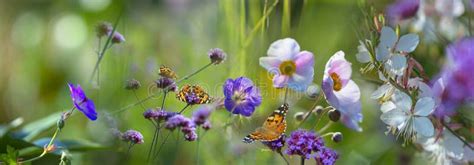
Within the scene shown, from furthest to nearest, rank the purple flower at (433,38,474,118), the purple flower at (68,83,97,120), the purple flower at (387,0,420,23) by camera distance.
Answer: the purple flower at (387,0,420,23), the purple flower at (433,38,474,118), the purple flower at (68,83,97,120)

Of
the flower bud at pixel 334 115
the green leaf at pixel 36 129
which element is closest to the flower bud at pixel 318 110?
the flower bud at pixel 334 115

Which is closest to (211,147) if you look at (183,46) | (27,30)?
(183,46)

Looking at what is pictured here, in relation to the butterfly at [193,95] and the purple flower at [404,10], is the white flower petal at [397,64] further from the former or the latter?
the purple flower at [404,10]

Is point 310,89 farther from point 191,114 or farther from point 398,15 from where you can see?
point 398,15

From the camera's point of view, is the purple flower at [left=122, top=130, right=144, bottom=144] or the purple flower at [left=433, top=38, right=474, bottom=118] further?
the purple flower at [left=433, top=38, right=474, bottom=118]

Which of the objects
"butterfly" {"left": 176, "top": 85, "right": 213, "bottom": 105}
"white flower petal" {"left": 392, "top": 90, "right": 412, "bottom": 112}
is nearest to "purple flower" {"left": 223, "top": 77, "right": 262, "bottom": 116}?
"butterfly" {"left": 176, "top": 85, "right": 213, "bottom": 105}

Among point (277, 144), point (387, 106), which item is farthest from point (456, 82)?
point (277, 144)

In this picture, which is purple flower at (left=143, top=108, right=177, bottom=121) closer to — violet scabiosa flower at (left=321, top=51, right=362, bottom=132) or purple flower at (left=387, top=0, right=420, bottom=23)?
violet scabiosa flower at (left=321, top=51, right=362, bottom=132)
